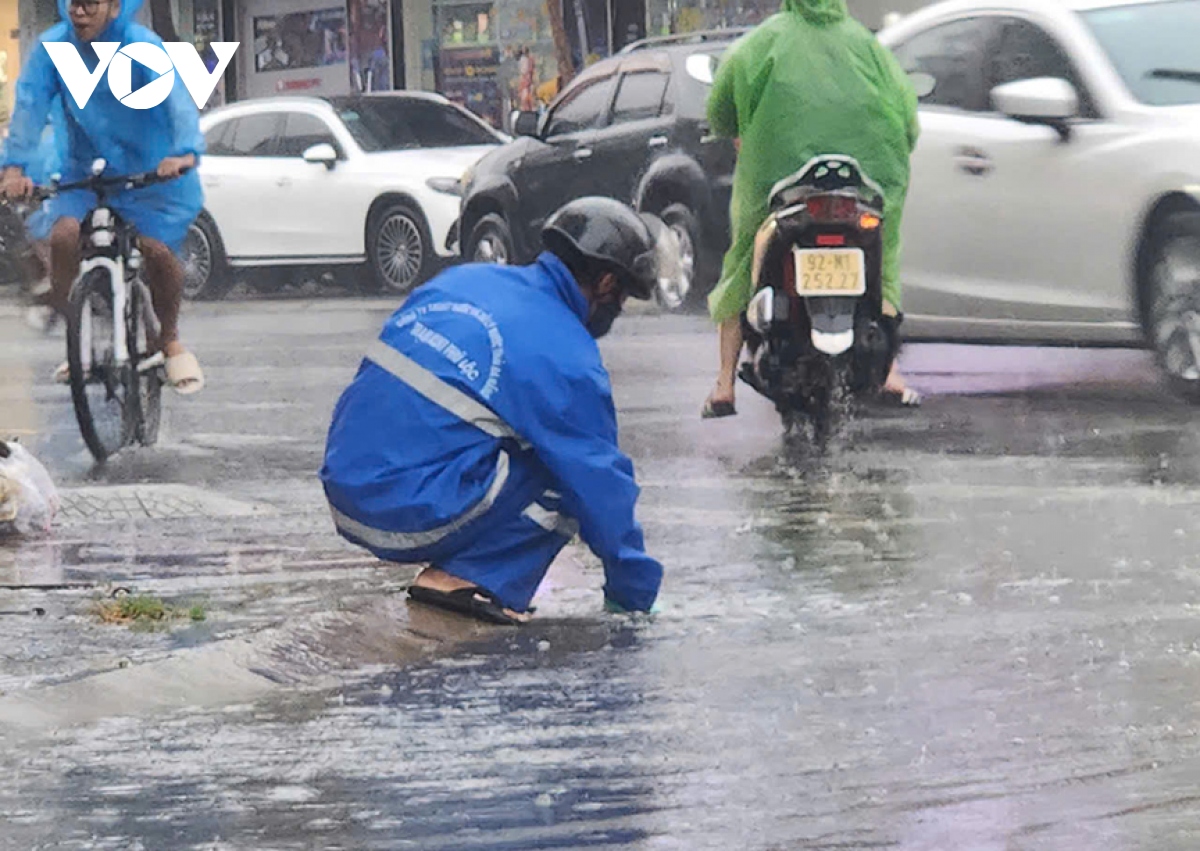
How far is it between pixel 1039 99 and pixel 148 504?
425cm

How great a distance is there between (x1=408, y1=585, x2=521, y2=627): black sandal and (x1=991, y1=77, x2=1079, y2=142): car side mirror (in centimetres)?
557

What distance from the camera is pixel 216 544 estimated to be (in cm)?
909

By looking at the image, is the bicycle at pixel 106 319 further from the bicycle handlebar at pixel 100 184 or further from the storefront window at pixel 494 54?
the storefront window at pixel 494 54

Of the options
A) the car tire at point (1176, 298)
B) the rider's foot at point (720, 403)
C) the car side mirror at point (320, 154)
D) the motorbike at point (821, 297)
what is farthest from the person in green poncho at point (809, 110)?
the car side mirror at point (320, 154)

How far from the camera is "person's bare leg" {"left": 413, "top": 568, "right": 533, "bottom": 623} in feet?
24.2

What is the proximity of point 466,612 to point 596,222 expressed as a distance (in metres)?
0.98

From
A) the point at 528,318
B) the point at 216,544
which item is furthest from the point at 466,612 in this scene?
the point at 216,544

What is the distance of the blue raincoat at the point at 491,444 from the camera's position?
7.11 m

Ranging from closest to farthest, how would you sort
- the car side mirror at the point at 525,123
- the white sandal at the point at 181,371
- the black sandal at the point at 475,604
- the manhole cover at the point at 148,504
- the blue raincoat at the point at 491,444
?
the blue raincoat at the point at 491,444 < the black sandal at the point at 475,604 < the manhole cover at the point at 148,504 < the white sandal at the point at 181,371 < the car side mirror at the point at 525,123

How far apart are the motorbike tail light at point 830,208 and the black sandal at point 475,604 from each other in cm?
417

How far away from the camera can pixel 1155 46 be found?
12.8m

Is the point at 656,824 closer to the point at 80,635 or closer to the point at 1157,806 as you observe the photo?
the point at 1157,806

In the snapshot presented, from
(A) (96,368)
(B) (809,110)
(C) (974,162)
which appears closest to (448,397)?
(B) (809,110)

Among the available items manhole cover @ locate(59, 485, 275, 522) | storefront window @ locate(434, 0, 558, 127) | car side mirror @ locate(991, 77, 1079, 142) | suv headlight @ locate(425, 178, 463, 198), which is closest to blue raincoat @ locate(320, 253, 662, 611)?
manhole cover @ locate(59, 485, 275, 522)
